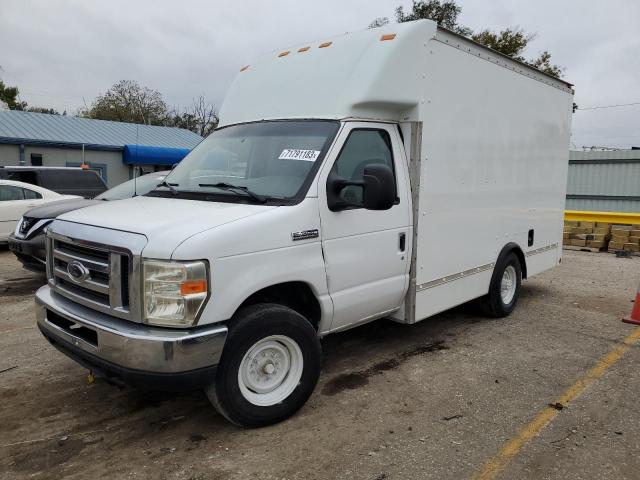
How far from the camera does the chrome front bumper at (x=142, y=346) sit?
305cm

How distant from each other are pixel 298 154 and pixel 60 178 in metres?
10.1

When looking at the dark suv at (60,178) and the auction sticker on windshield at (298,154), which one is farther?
the dark suv at (60,178)

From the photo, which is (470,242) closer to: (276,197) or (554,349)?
(554,349)

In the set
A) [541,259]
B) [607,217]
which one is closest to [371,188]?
[541,259]

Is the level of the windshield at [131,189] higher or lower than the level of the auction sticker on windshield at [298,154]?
lower

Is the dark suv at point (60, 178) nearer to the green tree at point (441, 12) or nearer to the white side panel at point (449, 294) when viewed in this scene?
the white side panel at point (449, 294)

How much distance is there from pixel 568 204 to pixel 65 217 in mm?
17360

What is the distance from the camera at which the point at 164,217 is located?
135 inches

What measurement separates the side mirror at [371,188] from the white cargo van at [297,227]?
0.01 metres

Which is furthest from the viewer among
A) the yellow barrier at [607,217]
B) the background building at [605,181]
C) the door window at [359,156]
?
the background building at [605,181]

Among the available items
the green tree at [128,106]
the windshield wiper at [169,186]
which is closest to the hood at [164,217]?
the windshield wiper at [169,186]

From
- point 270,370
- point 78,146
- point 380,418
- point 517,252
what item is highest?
point 78,146

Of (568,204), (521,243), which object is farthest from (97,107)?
(521,243)

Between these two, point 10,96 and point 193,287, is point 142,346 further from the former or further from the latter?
point 10,96
